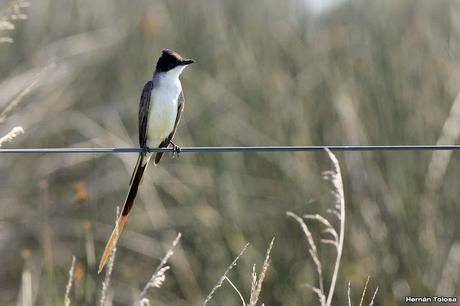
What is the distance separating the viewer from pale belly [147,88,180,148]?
18.4 ft

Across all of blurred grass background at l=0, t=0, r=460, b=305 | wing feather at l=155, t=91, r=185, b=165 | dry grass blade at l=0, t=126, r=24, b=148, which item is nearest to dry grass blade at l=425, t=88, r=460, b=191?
blurred grass background at l=0, t=0, r=460, b=305

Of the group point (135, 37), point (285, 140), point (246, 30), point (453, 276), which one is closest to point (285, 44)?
point (246, 30)

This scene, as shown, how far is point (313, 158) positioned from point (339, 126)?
34 centimetres

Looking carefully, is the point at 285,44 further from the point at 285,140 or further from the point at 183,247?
the point at 183,247

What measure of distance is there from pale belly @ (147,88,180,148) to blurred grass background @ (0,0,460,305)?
0.89 metres

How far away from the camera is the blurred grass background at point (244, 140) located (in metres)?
6.55

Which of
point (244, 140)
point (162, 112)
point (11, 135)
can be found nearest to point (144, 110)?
point (162, 112)

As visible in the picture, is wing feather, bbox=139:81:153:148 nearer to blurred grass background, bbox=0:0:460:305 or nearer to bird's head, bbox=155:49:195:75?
bird's head, bbox=155:49:195:75

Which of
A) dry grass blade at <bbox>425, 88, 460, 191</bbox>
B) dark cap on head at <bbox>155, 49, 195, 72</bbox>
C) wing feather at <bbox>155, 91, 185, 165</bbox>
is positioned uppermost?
dark cap on head at <bbox>155, 49, 195, 72</bbox>

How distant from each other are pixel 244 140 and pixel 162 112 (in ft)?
6.61

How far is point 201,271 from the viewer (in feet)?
23.6

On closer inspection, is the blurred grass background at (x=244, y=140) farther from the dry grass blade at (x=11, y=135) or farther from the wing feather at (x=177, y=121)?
the dry grass blade at (x=11, y=135)

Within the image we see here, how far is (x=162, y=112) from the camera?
18.4 ft

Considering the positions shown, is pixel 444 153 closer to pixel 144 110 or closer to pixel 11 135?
pixel 144 110
